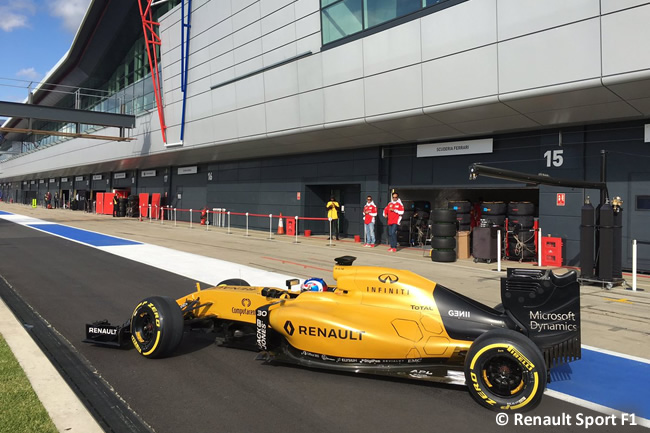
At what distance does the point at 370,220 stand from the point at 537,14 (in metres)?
8.69

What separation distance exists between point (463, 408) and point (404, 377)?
1.78 feet

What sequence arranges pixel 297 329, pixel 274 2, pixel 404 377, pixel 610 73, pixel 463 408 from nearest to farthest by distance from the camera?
→ pixel 463 408 → pixel 404 377 → pixel 297 329 → pixel 610 73 → pixel 274 2

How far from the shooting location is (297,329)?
425cm

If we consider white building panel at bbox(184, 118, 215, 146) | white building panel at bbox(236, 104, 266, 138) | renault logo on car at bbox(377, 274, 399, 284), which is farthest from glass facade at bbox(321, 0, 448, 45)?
renault logo on car at bbox(377, 274, 399, 284)

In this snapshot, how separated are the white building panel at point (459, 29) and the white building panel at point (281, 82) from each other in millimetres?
6456

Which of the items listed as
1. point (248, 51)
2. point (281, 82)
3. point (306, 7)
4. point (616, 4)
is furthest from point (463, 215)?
point (248, 51)

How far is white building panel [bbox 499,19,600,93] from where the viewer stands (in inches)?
388

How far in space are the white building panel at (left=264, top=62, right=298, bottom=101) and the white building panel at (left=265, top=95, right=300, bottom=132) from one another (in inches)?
10.2

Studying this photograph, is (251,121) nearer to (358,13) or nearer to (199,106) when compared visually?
(199,106)

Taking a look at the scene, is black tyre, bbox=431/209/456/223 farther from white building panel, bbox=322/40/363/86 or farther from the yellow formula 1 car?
the yellow formula 1 car

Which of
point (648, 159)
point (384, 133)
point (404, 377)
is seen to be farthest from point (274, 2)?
point (404, 377)

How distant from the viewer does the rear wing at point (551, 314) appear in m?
3.84

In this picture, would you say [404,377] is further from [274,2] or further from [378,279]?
[274,2]

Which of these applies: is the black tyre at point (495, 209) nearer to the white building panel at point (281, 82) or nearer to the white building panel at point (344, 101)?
the white building panel at point (344, 101)
